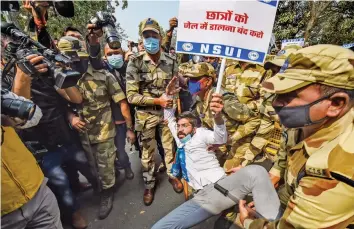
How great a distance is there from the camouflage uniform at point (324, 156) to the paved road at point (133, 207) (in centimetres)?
178

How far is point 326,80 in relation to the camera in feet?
3.48

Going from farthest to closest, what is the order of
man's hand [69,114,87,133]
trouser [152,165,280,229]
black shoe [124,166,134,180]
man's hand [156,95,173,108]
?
black shoe [124,166,134,180]
man's hand [156,95,173,108]
man's hand [69,114,87,133]
trouser [152,165,280,229]

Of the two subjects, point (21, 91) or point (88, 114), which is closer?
point (21, 91)

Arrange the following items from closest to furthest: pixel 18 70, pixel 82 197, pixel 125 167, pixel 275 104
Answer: pixel 275 104, pixel 18 70, pixel 82 197, pixel 125 167

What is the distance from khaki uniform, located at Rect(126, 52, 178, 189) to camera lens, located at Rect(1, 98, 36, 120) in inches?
61.4

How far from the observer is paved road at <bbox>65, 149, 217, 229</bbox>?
2.66m

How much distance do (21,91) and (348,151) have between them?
2.01 meters

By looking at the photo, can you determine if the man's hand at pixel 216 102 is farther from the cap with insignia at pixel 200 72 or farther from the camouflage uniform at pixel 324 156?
the cap with insignia at pixel 200 72

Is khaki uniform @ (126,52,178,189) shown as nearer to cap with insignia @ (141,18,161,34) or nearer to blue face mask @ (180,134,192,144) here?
cap with insignia @ (141,18,161,34)

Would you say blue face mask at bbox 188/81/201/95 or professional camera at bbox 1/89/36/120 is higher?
professional camera at bbox 1/89/36/120

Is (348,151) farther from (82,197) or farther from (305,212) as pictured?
(82,197)

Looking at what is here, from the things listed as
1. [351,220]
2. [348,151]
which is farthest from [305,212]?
[348,151]

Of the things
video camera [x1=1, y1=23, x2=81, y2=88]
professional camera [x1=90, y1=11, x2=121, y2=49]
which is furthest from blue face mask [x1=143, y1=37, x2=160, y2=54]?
video camera [x1=1, y1=23, x2=81, y2=88]

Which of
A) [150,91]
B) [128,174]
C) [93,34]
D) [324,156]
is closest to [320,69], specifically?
[324,156]
